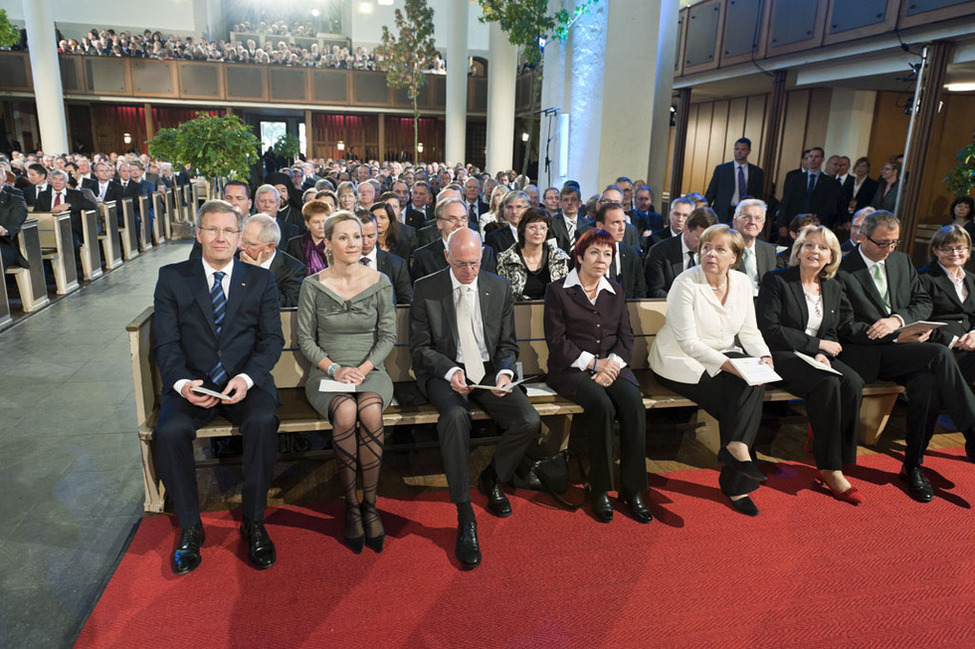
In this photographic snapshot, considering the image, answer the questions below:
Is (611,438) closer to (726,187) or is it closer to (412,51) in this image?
(726,187)

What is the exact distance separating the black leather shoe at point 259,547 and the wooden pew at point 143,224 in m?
9.31

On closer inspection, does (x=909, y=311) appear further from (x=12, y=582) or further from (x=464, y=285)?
(x=12, y=582)

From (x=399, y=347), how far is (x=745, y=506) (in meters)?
1.96

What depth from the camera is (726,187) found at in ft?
25.8

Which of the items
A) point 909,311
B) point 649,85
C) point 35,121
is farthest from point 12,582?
point 35,121

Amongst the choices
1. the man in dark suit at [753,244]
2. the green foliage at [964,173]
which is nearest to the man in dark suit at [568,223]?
the man in dark suit at [753,244]

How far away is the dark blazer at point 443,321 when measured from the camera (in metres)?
3.33

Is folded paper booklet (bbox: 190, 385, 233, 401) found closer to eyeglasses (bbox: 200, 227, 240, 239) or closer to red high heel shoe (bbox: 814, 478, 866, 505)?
eyeglasses (bbox: 200, 227, 240, 239)

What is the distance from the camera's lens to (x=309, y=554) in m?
2.83

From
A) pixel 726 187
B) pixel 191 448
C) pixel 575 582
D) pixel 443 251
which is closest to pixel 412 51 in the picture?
pixel 726 187

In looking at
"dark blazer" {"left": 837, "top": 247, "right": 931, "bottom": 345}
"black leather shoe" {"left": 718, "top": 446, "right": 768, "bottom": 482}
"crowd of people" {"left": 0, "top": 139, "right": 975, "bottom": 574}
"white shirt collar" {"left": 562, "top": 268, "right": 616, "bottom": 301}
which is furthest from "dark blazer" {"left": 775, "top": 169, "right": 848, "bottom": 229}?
"black leather shoe" {"left": 718, "top": 446, "right": 768, "bottom": 482}

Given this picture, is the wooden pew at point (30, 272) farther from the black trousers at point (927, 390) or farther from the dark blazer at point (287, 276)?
the black trousers at point (927, 390)

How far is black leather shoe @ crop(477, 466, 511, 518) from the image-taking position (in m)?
3.18

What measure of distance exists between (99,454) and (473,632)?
2535mm
